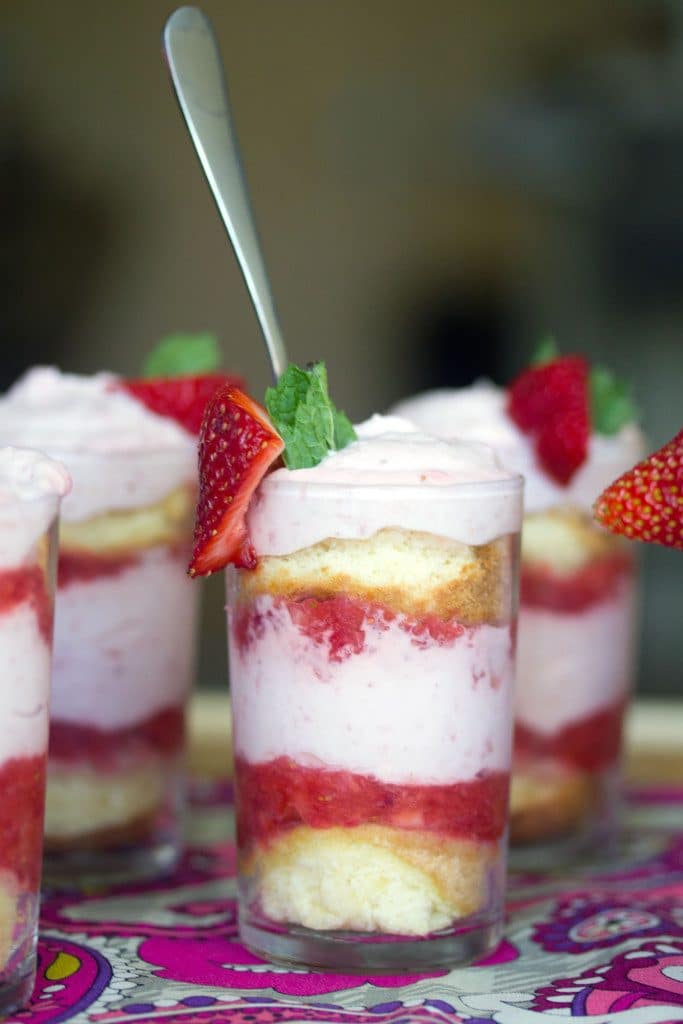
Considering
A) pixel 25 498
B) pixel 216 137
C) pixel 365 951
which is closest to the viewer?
pixel 25 498

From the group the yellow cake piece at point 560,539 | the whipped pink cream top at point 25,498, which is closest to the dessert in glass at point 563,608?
the yellow cake piece at point 560,539

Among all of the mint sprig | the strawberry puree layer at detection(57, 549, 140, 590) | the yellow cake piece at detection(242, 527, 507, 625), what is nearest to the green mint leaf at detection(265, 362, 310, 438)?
the mint sprig

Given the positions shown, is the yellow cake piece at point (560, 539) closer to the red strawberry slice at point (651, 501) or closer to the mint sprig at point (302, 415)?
the red strawberry slice at point (651, 501)

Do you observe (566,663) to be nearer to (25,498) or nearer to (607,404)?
(607,404)

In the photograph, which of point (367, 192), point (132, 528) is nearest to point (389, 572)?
point (132, 528)

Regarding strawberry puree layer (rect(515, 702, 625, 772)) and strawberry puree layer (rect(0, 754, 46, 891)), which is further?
strawberry puree layer (rect(515, 702, 625, 772))

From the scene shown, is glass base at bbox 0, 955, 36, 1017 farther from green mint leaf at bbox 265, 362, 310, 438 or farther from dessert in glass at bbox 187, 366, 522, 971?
green mint leaf at bbox 265, 362, 310, 438

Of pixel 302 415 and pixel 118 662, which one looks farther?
pixel 118 662

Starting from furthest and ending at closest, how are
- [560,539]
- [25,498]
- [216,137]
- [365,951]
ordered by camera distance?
[560,539]
[216,137]
[365,951]
[25,498]
